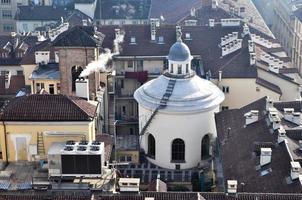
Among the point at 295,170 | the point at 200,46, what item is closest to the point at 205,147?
the point at 200,46

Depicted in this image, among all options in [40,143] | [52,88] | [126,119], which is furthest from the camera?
[126,119]

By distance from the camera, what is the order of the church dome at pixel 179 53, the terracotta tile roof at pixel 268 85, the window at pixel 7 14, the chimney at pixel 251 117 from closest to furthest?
the chimney at pixel 251 117
the church dome at pixel 179 53
the terracotta tile roof at pixel 268 85
the window at pixel 7 14

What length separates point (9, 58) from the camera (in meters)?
106

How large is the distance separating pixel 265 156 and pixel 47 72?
1484 inches

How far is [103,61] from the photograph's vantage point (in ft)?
278

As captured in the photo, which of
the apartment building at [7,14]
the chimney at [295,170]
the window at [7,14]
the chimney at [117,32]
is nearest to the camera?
the chimney at [295,170]

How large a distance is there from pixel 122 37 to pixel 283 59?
81.2 ft

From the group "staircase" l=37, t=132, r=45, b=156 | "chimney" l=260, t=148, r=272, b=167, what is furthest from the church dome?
"chimney" l=260, t=148, r=272, b=167

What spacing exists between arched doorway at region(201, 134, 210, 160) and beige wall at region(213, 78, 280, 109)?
11.4 meters

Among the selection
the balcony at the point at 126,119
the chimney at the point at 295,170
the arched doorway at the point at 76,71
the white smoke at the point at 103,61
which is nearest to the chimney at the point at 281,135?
the chimney at the point at 295,170

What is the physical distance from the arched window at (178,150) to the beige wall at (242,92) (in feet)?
45.8

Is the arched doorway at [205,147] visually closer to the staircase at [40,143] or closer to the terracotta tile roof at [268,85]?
the terracotta tile roof at [268,85]

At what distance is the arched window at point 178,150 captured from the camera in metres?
76.9

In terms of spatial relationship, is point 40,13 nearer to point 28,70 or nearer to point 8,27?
point 8,27
